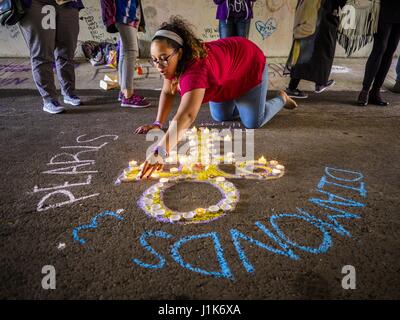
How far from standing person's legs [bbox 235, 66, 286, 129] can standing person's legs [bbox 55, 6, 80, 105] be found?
200cm

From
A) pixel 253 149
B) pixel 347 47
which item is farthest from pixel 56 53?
pixel 347 47

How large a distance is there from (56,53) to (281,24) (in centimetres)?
534

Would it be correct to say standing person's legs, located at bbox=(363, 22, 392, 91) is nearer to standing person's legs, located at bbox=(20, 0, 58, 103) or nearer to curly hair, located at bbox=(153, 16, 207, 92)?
curly hair, located at bbox=(153, 16, 207, 92)

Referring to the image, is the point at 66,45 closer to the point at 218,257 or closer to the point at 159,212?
the point at 159,212

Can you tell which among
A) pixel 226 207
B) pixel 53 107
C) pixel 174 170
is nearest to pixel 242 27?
pixel 53 107

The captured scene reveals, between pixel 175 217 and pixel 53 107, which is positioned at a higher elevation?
pixel 53 107

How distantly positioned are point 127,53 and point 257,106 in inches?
64.2

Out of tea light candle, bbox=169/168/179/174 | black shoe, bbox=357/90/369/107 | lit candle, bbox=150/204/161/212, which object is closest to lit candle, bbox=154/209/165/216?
lit candle, bbox=150/204/161/212

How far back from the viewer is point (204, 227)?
168 centimetres

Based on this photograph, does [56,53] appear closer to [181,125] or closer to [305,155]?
[181,125]

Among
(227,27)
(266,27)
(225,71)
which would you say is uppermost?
(266,27)

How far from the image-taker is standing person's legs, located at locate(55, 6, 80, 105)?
10.8 feet

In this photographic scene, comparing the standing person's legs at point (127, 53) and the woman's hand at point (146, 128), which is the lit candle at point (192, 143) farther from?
the standing person's legs at point (127, 53)
